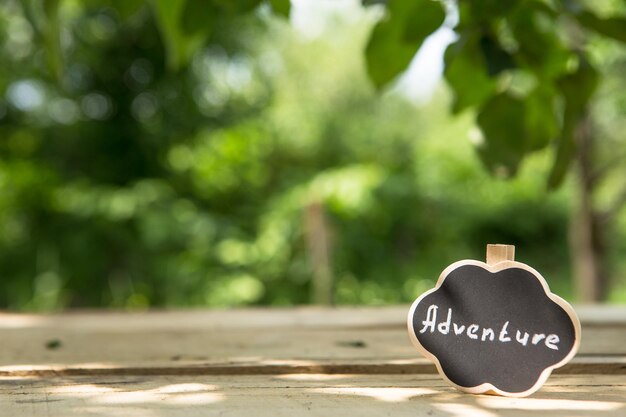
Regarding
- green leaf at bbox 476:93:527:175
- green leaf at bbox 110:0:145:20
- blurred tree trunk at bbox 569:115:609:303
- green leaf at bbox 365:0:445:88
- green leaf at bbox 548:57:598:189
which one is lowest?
blurred tree trunk at bbox 569:115:609:303

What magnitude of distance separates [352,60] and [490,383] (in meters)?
11.5

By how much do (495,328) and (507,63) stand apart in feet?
0.99

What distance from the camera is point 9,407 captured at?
625mm

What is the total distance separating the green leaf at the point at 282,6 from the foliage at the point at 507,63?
0.38 feet

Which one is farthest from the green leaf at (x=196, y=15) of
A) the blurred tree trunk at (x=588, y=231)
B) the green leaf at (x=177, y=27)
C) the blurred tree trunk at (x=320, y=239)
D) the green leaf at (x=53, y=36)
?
the blurred tree trunk at (x=588, y=231)

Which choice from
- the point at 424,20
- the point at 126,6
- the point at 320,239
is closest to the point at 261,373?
the point at 424,20

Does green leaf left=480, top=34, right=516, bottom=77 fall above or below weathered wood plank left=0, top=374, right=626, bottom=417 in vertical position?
above

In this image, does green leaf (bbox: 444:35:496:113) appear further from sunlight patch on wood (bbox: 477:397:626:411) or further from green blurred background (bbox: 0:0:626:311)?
green blurred background (bbox: 0:0:626:311)

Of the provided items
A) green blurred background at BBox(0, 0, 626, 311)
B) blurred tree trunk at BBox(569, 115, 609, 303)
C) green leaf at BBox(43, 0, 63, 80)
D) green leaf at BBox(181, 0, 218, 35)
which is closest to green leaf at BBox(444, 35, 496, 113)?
green leaf at BBox(181, 0, 218, 35)

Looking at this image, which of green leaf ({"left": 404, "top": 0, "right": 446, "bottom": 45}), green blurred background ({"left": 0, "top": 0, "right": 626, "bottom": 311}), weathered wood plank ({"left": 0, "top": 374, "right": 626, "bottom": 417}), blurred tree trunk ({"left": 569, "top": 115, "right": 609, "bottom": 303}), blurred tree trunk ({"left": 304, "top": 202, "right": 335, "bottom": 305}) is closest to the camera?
weathered wood plank ({"left": 0, "top": 374, "right": 626, "bottom": 417})

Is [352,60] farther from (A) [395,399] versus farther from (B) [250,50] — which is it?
(A) [395,399]

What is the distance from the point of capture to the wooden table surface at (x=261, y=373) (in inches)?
24.4

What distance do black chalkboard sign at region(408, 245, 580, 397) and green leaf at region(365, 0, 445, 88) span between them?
10.6 inches

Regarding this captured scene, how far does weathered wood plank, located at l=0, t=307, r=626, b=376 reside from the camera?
2.63 feet
